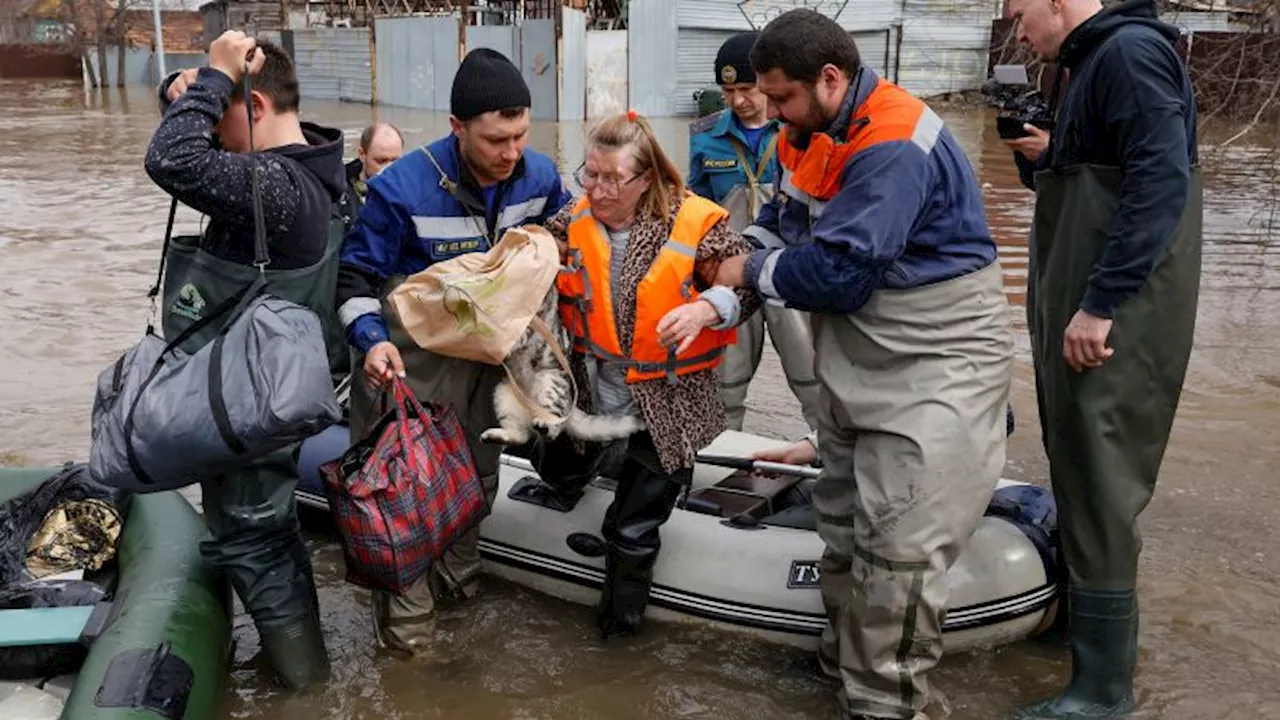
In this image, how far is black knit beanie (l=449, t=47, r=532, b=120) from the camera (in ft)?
12.1

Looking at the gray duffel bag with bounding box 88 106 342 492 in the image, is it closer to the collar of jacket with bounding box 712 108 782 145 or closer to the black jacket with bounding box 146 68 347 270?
the black jacket with bounding box 146 68 347 270

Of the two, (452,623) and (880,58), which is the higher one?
(880,58)

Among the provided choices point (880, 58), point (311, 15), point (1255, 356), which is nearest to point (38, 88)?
point (311, 15)

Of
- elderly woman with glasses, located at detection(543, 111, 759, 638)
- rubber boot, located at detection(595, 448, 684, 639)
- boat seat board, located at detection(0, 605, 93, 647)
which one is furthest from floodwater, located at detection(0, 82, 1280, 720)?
boat seat board, located at detection(0, 605, 93, 647)

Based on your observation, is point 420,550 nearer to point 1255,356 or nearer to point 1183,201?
point 1183,201

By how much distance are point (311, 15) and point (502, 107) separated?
3586cm

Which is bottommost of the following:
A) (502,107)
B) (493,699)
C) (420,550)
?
(493,699)

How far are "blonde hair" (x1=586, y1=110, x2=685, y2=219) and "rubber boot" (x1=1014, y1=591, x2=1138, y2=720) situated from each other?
173cm

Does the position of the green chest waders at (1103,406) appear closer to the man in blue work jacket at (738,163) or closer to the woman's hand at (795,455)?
the woman's hand at (795,455)

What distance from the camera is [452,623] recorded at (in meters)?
4.36

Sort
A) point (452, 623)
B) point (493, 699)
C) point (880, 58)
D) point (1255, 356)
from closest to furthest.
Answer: point (493, 699) < point (452, 623) < point (1255, 356) < point (880, 58)

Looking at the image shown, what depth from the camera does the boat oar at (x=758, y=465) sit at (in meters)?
4.40

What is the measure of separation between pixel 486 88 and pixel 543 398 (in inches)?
39.1

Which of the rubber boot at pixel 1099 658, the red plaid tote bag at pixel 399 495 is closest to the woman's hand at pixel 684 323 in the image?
the red plaid tote bag at pixel 399 495
